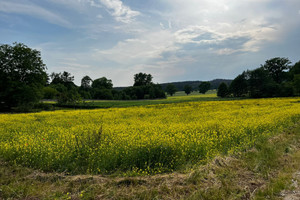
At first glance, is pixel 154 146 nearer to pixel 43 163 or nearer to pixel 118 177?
pixel 118 177

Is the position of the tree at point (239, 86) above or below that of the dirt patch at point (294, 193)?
above

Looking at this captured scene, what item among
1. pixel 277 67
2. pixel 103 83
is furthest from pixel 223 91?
pixel 103 83

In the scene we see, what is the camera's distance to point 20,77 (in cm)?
3547

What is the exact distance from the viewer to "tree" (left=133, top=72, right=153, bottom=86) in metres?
115

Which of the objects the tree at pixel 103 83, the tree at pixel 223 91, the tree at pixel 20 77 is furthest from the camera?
the tree at pixel 103 83

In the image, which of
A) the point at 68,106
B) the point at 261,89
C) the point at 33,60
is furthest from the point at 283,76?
the point at 33,60

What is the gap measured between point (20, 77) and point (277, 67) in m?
89.4

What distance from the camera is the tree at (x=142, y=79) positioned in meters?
115

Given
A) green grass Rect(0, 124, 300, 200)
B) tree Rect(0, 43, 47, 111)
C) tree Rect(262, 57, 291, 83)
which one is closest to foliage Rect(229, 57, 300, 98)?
tree Rect(262, 57, 291, 83)

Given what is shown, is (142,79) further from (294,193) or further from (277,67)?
(294,193)

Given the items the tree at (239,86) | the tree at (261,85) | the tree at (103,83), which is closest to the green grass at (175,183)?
the tree at (261,85)

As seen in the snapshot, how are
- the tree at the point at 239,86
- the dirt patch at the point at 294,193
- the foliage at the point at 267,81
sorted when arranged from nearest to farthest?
the dirt patch at the point at 294,193 < the foliage at the point at 267,81 < the tree at the point at 239,86

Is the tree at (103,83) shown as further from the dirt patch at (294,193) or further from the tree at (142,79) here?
the dirt patch at (294,193)

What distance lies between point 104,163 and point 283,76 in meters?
89.1
